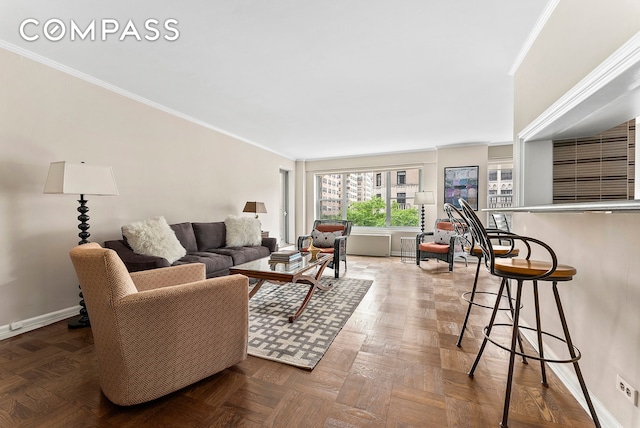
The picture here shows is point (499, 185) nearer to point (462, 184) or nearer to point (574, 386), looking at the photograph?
point (462, 184)

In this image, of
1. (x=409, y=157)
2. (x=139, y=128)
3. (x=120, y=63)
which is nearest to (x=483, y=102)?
(x=409, y=157)

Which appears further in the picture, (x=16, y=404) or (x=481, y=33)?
(x=481, y=33)

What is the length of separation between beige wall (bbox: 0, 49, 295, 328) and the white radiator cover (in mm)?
3605

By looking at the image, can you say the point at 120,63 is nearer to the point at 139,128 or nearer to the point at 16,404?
the point at 139,128

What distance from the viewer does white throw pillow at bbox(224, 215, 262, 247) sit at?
4.20 metres

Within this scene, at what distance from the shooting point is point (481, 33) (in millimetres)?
2160

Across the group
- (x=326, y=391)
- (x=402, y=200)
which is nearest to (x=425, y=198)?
(x=402, y=200)

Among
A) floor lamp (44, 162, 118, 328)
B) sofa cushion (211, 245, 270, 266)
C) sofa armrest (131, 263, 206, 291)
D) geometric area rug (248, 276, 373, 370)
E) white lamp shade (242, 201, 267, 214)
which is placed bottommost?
geometric area rug (248, 276, 373, 370)

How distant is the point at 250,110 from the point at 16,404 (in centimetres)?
340

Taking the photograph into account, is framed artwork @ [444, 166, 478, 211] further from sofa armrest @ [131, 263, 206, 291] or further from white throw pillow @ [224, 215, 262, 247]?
sofa armrest @ [131, 263, 206, 291]

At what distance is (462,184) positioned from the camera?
5.64m

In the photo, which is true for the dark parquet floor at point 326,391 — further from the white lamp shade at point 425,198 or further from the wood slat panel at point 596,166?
the white lamp shade at point 425,198

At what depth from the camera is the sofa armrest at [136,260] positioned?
2.63 metres

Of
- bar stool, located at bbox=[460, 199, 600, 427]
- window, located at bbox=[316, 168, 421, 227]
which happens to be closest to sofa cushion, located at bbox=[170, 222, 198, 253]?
bar stool, located at bbox=[460, 199, 600, 427]
